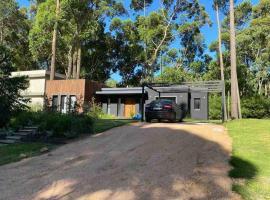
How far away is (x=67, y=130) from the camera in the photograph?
1527 centimetres

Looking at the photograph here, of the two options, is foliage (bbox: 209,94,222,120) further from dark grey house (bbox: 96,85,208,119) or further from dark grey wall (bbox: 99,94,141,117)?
dark grey wall (bbox: 99,94,141,117)

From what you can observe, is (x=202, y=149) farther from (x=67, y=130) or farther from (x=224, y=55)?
(x=224, y=55)

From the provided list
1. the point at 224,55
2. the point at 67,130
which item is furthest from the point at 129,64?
the point at 67,130

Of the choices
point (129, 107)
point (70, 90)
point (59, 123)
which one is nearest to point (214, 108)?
point (129, 107)

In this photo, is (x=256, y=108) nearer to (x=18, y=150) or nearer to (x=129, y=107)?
(x=129, y=107)

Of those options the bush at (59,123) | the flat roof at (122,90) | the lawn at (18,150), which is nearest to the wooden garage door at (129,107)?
the flat roof at (122,90)

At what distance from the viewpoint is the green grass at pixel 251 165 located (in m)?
7.13

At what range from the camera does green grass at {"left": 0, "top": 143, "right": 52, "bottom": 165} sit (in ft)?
37.8

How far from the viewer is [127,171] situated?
8750 millimetres

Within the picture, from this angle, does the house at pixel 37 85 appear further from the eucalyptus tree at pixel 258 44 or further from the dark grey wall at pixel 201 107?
the eucalyptus tree at pixel 258 44

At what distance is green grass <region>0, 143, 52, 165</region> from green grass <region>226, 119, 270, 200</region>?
6.50 metres

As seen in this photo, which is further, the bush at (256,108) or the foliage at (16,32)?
the foliage at (16,32)

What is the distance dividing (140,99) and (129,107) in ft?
4.58

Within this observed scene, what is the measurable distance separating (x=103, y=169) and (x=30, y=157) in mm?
3617
